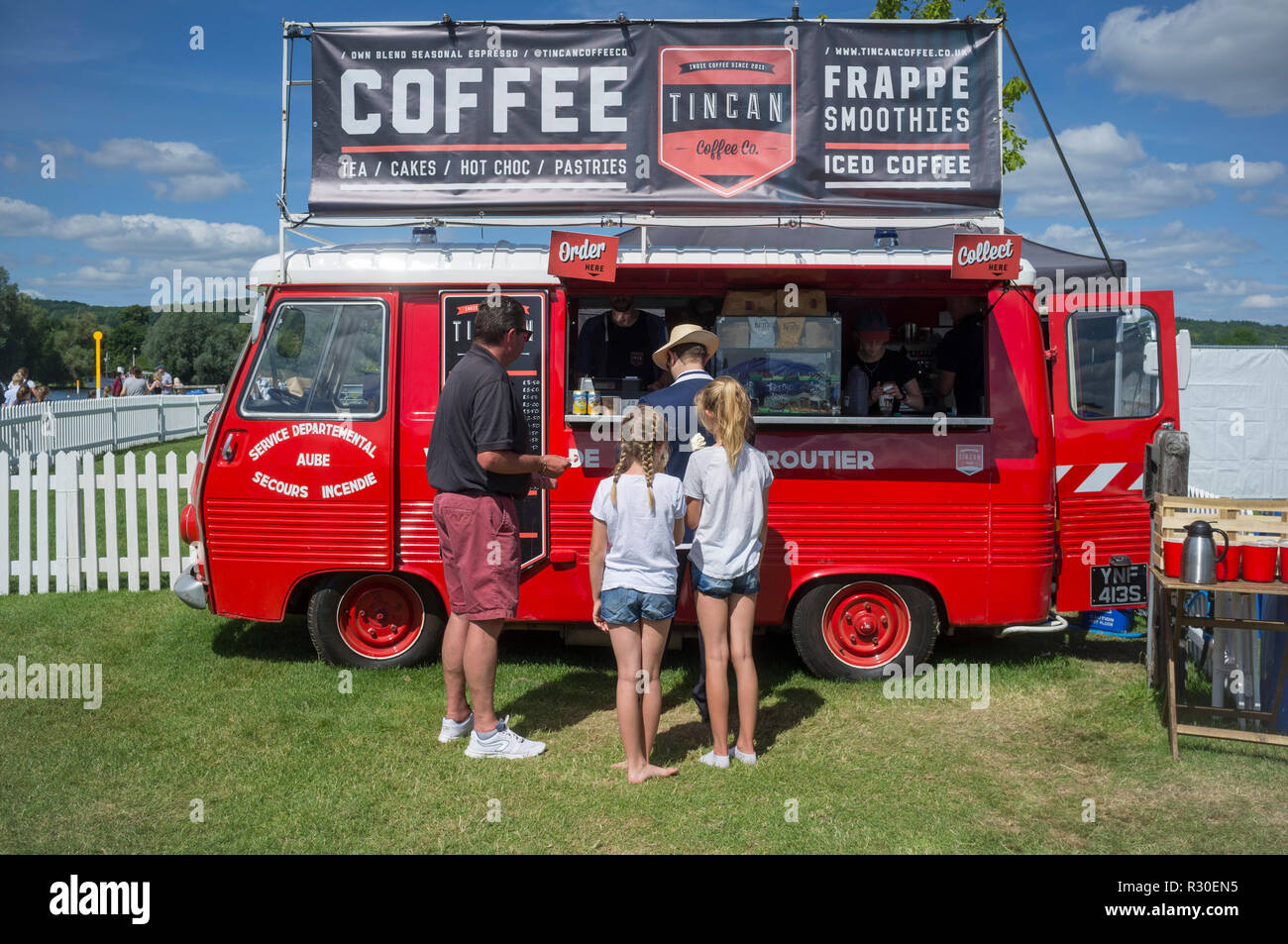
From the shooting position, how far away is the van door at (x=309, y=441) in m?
5.81

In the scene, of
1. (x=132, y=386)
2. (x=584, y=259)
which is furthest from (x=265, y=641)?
(x=132, y=386)

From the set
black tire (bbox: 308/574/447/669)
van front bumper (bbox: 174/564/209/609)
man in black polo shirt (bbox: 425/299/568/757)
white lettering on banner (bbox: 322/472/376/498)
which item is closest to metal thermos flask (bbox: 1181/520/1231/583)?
man in black polo shirt (bbox: 425/299/568/757)

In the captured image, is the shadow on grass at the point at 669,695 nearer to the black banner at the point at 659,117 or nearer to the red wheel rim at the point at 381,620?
the red wheel rim at the point at 381,620

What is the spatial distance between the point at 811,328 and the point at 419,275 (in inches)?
93.1

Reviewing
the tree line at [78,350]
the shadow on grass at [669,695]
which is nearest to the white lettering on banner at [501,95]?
the shadow on grass at [669,695]

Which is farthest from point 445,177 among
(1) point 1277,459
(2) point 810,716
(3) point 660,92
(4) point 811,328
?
(1) point 1277,459

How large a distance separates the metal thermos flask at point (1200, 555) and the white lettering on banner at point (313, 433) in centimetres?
442

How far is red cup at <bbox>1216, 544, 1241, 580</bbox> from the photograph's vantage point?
191 inches

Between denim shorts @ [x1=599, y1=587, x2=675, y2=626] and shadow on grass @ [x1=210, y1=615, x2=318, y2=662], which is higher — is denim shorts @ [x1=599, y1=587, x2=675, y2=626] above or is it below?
above

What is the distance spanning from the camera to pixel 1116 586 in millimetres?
6074

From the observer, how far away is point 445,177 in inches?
241

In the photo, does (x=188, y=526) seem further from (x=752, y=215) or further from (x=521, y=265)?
(x=752, y=215)

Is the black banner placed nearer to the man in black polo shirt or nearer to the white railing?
the man in black polo shirt

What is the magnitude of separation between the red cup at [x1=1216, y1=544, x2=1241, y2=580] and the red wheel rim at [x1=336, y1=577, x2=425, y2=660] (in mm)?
4481
